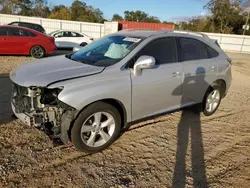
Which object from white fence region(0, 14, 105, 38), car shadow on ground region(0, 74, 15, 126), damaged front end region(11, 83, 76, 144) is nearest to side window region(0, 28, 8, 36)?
car shadow on ground region(0, 74, 15, 126)

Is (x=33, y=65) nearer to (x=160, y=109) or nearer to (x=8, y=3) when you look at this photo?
(x=160, y=109)

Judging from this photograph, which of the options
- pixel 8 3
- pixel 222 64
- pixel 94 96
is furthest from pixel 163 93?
pixel 8 3

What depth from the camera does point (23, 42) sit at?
1041cm

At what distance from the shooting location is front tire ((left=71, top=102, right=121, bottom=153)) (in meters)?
3.05

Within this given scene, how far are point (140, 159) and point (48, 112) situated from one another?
1453 mm

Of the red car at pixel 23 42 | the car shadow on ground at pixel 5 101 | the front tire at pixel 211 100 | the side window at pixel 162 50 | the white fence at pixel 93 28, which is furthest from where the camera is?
the white fence at pixel 93 28

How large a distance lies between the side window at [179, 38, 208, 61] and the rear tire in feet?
27.4

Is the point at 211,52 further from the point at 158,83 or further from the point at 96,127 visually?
the point at 96,127

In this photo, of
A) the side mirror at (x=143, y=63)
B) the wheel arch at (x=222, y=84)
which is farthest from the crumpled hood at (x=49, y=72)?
the wheel arch at (x=222, y=84)

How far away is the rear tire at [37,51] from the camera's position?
1069 centimetres

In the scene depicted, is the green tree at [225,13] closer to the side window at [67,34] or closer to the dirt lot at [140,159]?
the side window at [67,34]

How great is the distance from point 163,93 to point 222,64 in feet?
6.40

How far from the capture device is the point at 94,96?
3.01m

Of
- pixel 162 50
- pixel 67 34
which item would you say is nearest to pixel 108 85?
pixel 162 50
